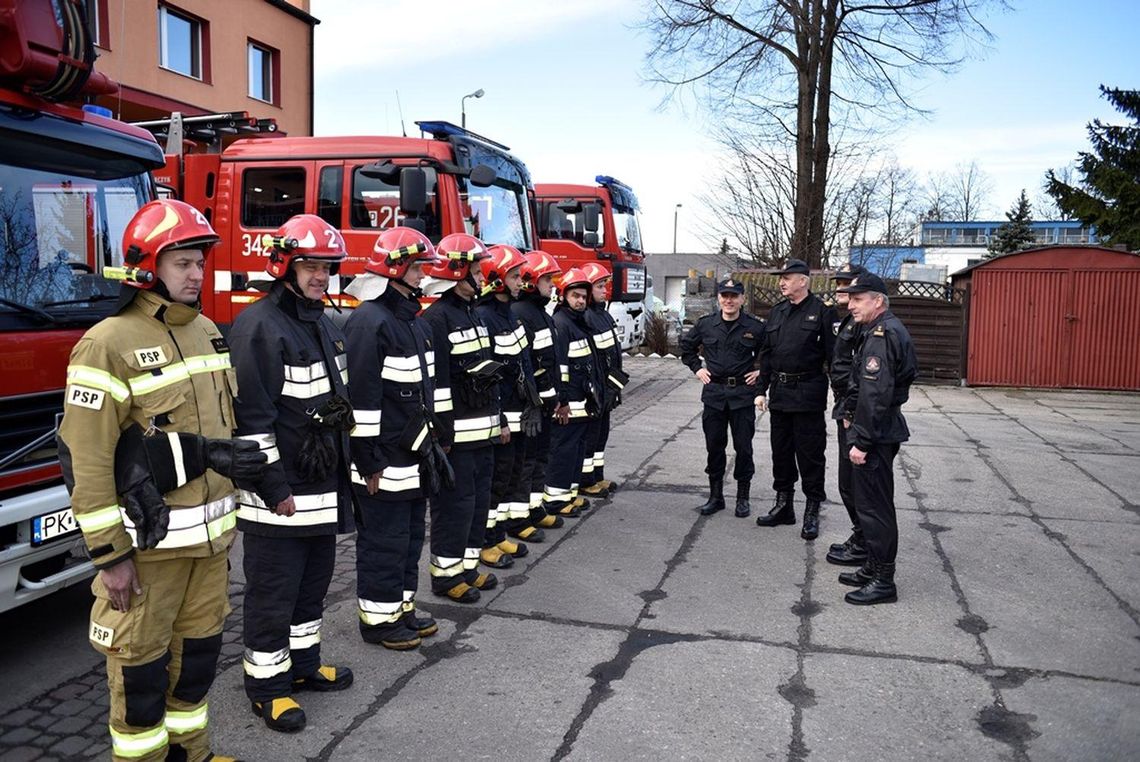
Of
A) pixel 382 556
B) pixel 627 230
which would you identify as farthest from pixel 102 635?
pixel 627 230

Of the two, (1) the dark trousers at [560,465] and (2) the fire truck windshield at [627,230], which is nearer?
(1) the dark trousers at [560,465]

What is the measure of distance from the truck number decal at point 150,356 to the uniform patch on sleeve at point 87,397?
159 millimetres

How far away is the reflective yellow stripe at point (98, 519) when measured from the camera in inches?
111

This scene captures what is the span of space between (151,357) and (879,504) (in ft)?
13.4

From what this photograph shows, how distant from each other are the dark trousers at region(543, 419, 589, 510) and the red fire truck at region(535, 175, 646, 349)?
783cm

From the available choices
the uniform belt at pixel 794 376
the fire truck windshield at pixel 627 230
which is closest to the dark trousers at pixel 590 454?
the uniform belt at pixel 794 376

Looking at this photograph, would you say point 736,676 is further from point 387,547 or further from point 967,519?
point 967,519

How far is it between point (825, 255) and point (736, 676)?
1963 cm

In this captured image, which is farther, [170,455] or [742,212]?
[742,212]

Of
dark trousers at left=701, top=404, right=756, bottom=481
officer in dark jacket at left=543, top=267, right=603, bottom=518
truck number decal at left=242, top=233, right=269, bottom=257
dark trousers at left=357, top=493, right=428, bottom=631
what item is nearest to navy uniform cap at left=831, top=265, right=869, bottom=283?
dark trousers at left=701, top=404, right=756, bottom=481

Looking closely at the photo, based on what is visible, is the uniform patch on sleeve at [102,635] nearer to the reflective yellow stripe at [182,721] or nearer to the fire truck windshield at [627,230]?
the reflective yellow stripe at [182,721]

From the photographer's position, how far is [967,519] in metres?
7.28

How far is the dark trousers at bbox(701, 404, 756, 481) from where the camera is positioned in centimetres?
721

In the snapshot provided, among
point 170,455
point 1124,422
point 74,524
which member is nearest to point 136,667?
point 170,455
